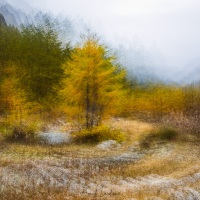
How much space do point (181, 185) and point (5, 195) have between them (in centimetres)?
935

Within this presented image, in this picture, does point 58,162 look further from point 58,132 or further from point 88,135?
point 58,132

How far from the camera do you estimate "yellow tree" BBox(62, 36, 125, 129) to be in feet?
100

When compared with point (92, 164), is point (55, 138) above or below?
above

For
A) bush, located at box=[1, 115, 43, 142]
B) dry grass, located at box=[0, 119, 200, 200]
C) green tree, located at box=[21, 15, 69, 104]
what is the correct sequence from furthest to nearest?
green tree, located at box=[21, 15, 69, 104], bush, located at box=[1, 115, 43, 142], dry grass, located at box=[0, 119, 200, 200]

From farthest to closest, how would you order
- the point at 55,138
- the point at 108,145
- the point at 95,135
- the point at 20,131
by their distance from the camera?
the point at 55,138, the point at 20,131, the point at 95,135, the point at 108,145

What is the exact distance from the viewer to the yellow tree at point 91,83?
30516 mm

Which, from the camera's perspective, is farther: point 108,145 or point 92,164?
point 108,145

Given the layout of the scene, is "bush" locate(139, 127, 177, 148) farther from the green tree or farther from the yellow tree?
the green tree

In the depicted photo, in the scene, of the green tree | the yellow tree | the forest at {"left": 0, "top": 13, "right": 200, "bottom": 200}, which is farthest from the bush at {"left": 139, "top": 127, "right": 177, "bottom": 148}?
the green tree

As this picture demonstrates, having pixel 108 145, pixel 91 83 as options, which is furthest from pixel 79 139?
pixel 91 83

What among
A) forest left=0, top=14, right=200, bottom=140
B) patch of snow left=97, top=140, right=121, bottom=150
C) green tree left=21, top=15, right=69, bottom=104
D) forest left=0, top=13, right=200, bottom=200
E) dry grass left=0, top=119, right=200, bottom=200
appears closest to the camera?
dry grass left=0, top=119, right=200, bottom=200

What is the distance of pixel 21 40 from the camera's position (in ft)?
168

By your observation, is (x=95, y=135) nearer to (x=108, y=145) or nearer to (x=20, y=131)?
(x=108, y=145)

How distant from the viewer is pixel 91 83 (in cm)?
3088
